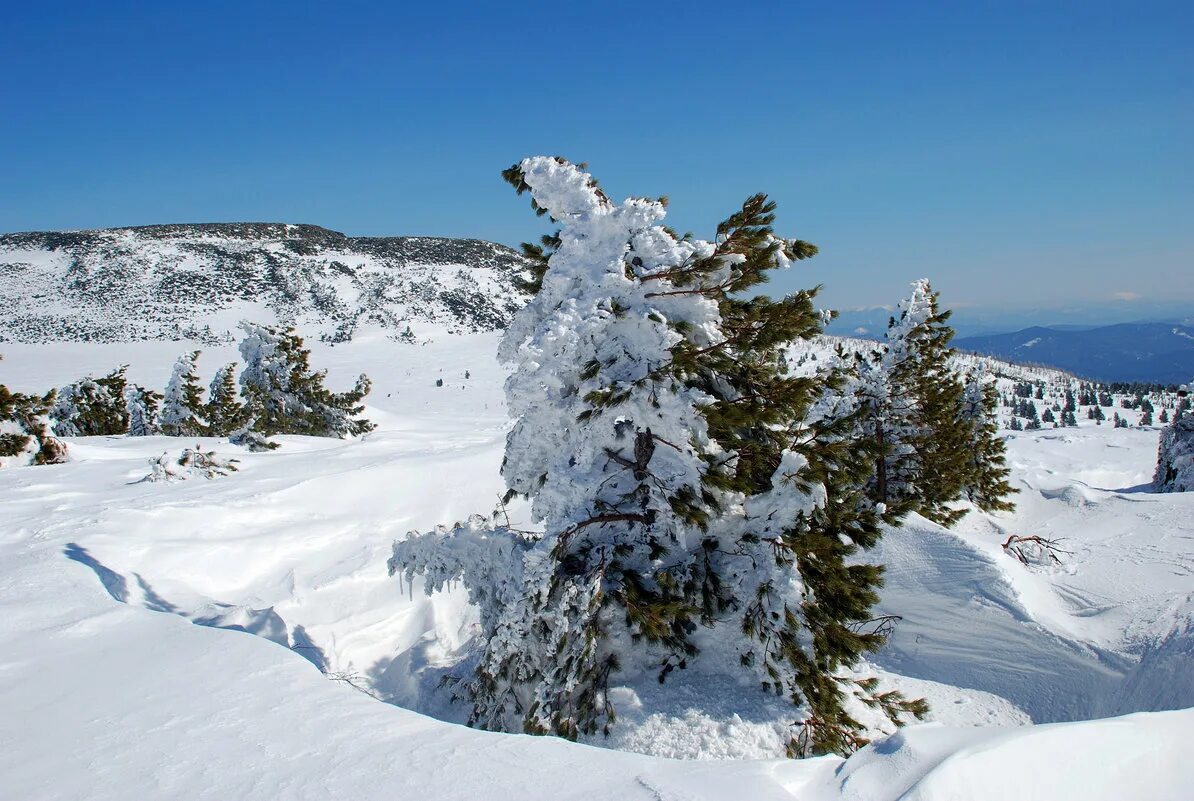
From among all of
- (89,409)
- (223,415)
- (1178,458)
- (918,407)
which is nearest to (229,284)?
(89,409)

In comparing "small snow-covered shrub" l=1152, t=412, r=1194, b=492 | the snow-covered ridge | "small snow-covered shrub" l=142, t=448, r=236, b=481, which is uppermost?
the snow-covered ridge

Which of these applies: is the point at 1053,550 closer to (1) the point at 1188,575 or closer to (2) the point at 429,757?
(1) the point at 1188,575

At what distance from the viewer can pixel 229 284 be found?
12938cm

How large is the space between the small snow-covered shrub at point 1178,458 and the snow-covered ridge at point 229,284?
9122cm

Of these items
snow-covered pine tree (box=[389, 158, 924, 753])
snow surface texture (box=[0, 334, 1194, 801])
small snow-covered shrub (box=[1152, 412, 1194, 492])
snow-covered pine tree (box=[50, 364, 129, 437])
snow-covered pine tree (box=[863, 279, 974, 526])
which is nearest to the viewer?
snow surface texture (box=[0, 334, 1194, 801])

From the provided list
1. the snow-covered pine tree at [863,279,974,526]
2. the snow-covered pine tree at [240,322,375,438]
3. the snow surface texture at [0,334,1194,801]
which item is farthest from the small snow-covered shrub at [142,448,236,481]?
the snow-covered pine tree at [863,279,974,526]

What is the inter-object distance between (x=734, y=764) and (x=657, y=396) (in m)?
3.28

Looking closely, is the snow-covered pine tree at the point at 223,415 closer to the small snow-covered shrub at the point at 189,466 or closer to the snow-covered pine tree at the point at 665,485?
A: the small snow-covered shrub at the point at 189,466

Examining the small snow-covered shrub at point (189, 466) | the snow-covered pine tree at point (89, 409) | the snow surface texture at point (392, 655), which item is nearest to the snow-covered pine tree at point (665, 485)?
the snow surface texture at point (392, 655)

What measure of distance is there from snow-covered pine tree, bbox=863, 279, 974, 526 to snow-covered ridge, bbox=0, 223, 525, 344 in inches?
3566

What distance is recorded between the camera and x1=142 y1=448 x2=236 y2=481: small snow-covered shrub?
46.0 ft

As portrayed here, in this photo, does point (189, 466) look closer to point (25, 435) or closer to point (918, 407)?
point (25, 435)

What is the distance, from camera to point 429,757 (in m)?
3.94

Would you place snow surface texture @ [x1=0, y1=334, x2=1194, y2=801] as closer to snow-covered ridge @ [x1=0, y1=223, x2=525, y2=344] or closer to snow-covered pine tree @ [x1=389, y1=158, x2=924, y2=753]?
snow-covered pine tree @ [x1=389, y1=158, x2=924, y2=753]
